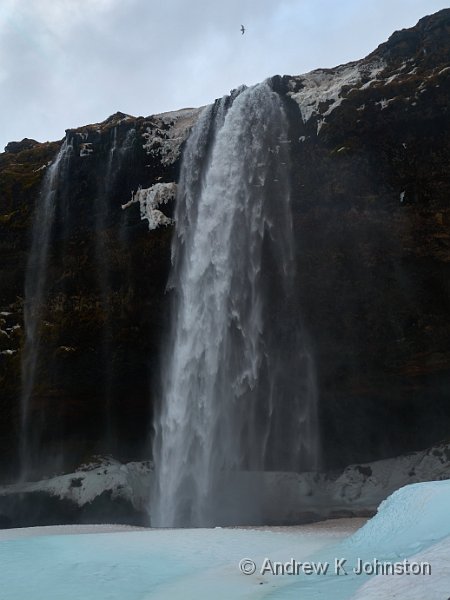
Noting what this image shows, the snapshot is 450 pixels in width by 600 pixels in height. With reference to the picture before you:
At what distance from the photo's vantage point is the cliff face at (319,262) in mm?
20781

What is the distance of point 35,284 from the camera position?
24.7 m

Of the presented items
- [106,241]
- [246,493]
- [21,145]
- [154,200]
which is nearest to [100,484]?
→ [246,493]

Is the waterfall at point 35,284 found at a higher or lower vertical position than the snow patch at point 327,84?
lower

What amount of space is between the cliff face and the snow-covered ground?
11.9m

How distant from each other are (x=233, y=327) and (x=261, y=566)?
539 inches

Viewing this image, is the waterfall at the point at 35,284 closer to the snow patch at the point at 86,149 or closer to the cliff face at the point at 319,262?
the cliff face at the point at 319,262

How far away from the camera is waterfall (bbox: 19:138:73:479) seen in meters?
24.2

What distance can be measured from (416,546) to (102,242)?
61.9ft

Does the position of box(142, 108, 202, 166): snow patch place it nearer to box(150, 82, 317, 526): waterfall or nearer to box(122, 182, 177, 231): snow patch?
box(150, 82, 317, 526): waterfall

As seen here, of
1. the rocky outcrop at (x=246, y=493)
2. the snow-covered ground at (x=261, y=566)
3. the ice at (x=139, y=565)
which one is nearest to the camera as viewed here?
the snow-covered ground at (x=261, y=566)

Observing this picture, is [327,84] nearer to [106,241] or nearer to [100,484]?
[106,241]

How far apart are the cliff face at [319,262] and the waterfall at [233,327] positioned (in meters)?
0.63

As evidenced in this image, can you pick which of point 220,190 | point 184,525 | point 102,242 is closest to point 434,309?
point 220,190

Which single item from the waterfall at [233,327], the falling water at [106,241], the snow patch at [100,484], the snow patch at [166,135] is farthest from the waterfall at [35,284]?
the waterfall at [233,327]
